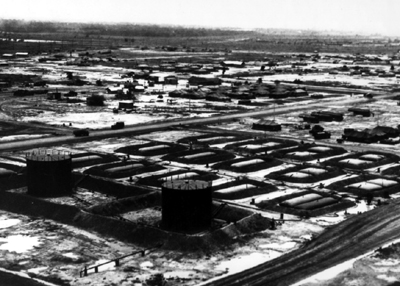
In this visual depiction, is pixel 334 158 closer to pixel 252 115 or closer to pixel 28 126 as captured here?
pixel 252 115

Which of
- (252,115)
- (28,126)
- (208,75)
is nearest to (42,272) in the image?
(28,126)

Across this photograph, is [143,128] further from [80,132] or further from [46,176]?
[46,176]

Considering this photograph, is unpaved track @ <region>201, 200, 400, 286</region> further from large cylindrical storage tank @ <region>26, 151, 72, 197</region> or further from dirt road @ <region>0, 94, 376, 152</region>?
dirt road @ <region>0, 94, 376, 152</region>

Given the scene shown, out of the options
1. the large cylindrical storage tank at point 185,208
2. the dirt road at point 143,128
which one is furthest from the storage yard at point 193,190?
the dirt road at point 143,128

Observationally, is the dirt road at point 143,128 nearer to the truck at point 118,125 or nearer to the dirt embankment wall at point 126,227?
the truck at point 118,125

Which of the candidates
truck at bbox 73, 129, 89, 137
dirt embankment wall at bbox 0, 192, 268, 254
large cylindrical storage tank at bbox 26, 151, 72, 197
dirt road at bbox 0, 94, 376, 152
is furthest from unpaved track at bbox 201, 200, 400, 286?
truck at bbox 73, 129, 89, 137

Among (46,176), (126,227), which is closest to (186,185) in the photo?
(126,227)
